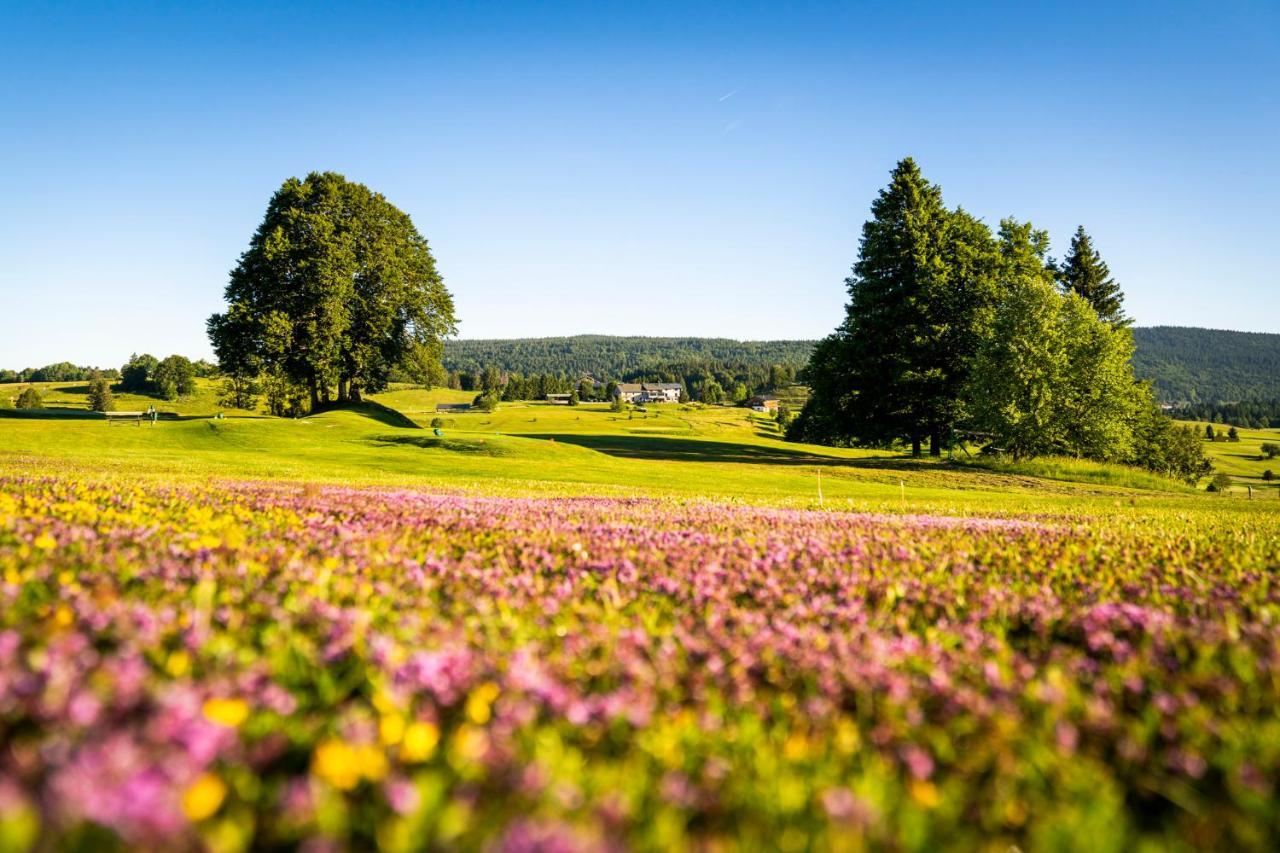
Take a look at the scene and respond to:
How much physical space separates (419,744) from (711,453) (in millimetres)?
50952

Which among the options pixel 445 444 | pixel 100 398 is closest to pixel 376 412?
pixel 445 444

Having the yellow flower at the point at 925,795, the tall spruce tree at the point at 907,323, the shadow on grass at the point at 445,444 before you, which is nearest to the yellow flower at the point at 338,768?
the yellow flower at the point at 925,795

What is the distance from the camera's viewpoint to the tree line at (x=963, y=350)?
4538cm

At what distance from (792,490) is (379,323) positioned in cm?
4166

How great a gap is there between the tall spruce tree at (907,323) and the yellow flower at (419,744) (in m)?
50.6

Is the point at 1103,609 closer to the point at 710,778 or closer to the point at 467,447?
the point at 710,778

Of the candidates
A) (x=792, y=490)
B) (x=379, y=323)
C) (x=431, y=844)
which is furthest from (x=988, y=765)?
(x=379, y=323)

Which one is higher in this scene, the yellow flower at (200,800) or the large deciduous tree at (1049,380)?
the large deciduous tree at (1049,380)

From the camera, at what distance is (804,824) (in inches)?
90.7

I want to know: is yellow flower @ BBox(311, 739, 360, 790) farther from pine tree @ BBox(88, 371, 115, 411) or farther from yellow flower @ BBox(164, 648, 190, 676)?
pine tree @ BBox(88, 371, 115, 411)

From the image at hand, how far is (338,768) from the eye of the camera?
2133 millimetres

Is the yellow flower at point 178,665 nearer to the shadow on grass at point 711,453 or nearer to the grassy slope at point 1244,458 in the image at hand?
the shadow on grass at point 711,453

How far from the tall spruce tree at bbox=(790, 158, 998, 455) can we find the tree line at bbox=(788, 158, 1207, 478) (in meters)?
0.09

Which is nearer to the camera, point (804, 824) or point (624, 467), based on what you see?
point (804, 824)
